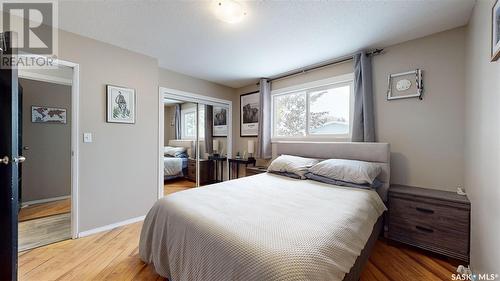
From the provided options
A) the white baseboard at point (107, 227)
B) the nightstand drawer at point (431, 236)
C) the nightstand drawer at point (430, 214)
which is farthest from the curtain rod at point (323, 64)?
the white baseboard at point (107, 227)

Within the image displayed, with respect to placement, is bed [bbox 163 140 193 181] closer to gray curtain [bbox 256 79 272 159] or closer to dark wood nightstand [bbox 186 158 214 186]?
dark wood nightstand [bbox 186 158 214 186]

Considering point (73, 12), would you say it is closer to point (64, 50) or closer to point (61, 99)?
point (64, 50)

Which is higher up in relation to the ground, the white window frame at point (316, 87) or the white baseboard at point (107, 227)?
the white window frame at point (316, 87)

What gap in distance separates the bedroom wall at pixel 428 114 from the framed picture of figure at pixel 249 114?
2.14m

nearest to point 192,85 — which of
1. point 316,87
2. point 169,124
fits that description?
point 169,124

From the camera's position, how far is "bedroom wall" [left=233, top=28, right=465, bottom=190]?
218 centimetres

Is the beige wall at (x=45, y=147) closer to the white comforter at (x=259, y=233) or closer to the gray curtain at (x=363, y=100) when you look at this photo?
the white comforter at (x=259, y=233)

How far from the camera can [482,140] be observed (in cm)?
152

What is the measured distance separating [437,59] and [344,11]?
1.29 metres

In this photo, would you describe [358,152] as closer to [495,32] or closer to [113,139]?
[495,32]

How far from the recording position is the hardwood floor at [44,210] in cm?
288

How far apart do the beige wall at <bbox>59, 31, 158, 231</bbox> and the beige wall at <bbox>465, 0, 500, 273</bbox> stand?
11.3 feet

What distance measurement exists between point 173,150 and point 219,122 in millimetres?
1164

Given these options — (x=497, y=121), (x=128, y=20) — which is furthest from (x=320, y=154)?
(x=128, y=20)
